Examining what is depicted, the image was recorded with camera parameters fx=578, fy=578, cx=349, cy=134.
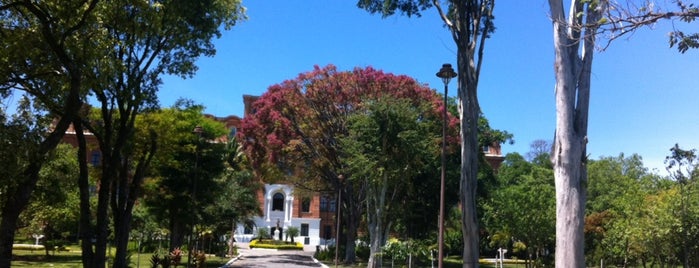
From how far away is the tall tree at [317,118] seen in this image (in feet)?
101

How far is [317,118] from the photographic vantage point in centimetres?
3209

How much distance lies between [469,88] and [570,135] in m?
7.58

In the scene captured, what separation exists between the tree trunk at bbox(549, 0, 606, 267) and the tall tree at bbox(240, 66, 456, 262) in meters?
20.4

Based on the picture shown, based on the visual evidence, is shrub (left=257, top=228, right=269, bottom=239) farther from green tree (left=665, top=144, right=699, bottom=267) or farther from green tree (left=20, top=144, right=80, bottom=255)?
green tree (left=665, top=144, right=699, bottom=267)

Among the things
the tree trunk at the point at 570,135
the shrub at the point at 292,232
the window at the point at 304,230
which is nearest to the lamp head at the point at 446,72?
the tree trunk at the point at 570,135

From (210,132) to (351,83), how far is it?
7817mm

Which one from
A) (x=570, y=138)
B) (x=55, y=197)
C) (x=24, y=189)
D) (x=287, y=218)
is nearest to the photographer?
(x=570, y=138)

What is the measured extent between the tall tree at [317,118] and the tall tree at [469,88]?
13054 mm

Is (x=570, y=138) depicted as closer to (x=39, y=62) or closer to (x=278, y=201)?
(x=39, y=62)

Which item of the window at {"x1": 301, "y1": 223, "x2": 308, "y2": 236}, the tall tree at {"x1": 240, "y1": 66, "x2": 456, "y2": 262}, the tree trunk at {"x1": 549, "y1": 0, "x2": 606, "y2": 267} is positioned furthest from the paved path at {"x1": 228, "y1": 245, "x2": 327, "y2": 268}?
the window at {"x1": 301, "y1": 223, "x2": 308, "y2": 236}

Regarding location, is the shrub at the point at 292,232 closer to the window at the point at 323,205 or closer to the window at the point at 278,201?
the window at the point at 278,201

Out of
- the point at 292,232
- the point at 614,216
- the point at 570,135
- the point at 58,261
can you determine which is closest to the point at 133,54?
the point at 570,135

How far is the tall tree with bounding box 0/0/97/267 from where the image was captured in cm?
1236

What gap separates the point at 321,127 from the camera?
32062 millimetres
